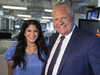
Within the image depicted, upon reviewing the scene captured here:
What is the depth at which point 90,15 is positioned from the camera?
8.30 ft

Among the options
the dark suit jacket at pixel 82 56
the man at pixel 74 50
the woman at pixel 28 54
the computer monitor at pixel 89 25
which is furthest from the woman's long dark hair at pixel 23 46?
the computer monitor at pixel 89 25

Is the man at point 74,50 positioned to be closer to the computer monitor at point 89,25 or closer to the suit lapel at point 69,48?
the suit lapel at point 69,48

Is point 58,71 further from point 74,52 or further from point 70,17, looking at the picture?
point 70,17

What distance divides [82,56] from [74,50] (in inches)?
3.7

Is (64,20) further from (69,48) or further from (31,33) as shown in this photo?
(31,33)

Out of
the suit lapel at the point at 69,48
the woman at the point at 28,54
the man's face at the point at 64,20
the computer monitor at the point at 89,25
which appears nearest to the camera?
the suit lapel at the point at 69,48

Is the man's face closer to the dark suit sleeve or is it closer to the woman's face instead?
the dark suit sleeve

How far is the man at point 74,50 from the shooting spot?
868mm

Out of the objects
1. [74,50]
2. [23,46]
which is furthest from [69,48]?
[23,46]

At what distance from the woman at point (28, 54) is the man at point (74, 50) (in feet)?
1.22

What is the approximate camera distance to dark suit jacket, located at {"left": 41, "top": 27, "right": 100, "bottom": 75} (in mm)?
856

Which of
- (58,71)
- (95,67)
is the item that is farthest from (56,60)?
(95,67)

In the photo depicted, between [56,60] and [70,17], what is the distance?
1.66 feet

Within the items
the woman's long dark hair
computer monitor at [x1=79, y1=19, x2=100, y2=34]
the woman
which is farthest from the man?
computer monitor at [x1=79, y1=19, x2=100, y2=34]
